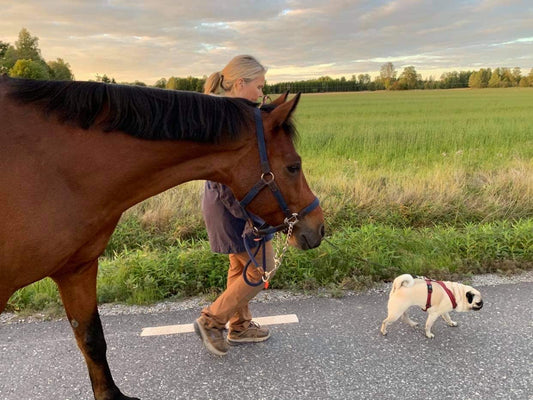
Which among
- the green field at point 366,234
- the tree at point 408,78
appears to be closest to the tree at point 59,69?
the green field at point 366,234

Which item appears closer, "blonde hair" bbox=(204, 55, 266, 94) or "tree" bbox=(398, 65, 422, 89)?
"blonde hair" bbox=(204, 55, 266, 94)

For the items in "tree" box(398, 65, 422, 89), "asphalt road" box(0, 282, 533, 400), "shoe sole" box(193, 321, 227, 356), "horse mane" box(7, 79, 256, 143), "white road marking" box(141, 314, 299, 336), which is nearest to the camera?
"horse mane" box(7, 79, 256, 143)

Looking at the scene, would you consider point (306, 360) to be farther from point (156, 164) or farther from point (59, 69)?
point (59, 69)

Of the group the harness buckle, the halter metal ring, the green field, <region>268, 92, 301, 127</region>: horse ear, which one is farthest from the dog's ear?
<region>268, 92, 301, 127</region>: horse ear

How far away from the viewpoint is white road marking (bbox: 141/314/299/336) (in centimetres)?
300

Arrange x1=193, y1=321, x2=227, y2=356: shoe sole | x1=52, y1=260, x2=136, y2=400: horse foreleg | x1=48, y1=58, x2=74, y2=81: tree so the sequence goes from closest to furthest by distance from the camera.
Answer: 1. x1=52, y1=260, x2=136, y2=400: horse foreleg
2. x1=193, y1=321, x2=227, y2=356: shoe sole
3. x1=48, y1=58, x2=74, y2=81: tree

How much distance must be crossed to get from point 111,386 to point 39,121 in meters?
1.55

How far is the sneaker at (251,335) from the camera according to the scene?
9.62ft

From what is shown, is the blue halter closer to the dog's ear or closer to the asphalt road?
the asphalt road

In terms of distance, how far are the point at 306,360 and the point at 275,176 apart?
1.38 meters

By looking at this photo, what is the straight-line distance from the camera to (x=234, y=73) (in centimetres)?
260

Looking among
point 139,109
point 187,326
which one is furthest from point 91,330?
point 139,109

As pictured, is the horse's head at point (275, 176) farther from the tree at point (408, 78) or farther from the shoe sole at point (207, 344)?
the tree at point (408, 78)

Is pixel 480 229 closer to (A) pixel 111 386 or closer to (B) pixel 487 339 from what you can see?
(B) pixel 487 339
